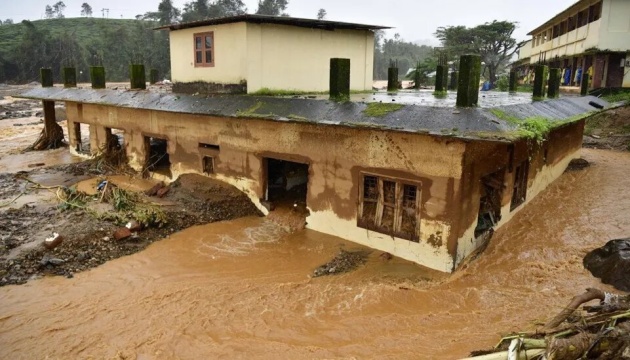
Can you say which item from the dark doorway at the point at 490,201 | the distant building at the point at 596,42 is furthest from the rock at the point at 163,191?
the distant building at the point at 596,42

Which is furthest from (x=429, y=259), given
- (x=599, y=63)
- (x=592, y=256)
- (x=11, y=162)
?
(x=599, y=63)

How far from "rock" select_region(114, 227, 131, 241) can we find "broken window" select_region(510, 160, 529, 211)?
924cm

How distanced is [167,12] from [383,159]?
7113 cm

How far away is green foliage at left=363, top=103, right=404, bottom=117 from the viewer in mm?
9336

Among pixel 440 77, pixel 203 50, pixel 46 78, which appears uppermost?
pixel 203 50

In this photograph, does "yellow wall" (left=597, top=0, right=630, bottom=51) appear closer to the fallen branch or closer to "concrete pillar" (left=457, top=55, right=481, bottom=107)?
"concrete pillar" (left=457, top=55, right=481, bottom=107)

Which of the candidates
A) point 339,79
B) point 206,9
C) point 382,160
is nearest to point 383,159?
point 382,160

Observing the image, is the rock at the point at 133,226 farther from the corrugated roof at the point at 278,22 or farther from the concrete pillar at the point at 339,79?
the corrugated roof at the point at 278,22

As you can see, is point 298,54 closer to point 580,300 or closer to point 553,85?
point 553,85

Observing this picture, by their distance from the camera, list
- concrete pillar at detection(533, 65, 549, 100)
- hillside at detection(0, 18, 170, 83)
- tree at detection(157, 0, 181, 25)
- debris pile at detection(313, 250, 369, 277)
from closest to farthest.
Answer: debris pile at detection(313, 250, 369, 277) < concrete pillar at detection(533, 65, 549, 100) < hillside at detection(0, 18, 170, 83) < tree at detection(157, 0, 181, 25)

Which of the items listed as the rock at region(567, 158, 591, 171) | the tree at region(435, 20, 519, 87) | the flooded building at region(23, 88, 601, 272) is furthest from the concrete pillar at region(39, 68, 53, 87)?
the tree at region(435, 20, 519, 87)

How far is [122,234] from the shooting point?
10406 millimetres

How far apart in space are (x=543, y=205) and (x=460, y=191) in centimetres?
583

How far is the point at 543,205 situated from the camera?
12742 mm
